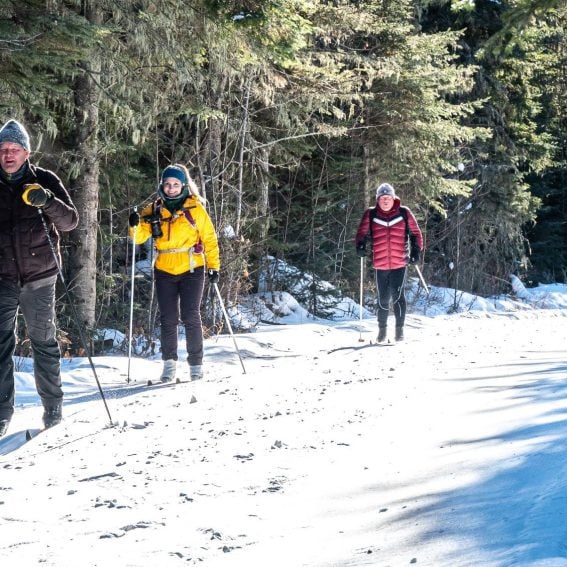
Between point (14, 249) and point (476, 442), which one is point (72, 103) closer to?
point (14, 249)

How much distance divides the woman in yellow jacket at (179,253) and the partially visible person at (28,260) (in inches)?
92.5

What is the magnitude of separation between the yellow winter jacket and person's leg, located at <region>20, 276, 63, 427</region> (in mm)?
2444

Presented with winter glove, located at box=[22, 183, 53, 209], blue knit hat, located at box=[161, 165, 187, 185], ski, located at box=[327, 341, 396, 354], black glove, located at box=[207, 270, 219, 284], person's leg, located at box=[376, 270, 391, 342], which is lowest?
ski, located at box=[327, 341, 396, 354]

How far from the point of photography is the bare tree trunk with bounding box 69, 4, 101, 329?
1227cm

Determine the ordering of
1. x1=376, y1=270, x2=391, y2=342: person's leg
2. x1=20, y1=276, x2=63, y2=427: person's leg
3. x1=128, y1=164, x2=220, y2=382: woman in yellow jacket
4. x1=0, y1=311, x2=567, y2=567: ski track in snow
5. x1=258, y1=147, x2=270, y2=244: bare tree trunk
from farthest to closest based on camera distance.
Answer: x1=258, y1=147, x2=270, y2=244: bare tree trunk
x1=376, y1=270, x2=391, y2=342: person's leg
x1=128, y1=164, x2=220, y2=382: woman in yellow jacket
x1=20, y1=276, x2=63, y2=427: person's leg
x1=0, y1=311, x2=567, y2=567: ski track in snow

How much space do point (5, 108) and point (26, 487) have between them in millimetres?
5652

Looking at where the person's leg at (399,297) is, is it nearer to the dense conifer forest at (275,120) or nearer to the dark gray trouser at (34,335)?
the dense conifer forest at (275,120)

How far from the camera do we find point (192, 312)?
9.74 m

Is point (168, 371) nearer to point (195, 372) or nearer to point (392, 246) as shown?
point (195, 372)

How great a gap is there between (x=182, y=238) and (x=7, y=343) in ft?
9.57

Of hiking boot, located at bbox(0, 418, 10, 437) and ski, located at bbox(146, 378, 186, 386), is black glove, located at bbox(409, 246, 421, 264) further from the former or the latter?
hiking boot, located at bbox(0, 418, 10, 437)

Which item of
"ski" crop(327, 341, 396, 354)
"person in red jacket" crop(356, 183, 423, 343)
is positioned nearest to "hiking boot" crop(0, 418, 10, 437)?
"ski" crop(327, 341, 396, 354)

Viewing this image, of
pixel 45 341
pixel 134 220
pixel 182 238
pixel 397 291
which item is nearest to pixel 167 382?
pixel 182 238

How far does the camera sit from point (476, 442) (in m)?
5.10
